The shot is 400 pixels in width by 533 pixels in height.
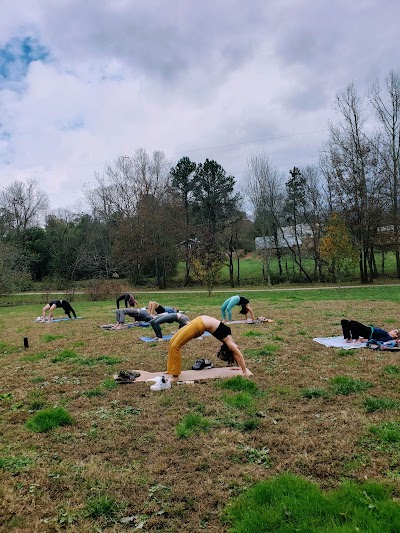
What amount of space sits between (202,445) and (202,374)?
271cm

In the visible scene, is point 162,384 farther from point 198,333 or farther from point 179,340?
point 198,333

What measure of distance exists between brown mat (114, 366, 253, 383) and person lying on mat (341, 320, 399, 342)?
3.31 meters

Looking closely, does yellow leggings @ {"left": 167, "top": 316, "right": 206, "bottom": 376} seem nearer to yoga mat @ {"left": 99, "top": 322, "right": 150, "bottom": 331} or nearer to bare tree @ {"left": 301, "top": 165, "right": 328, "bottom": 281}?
yoga mat @ {"left": 99, "top": 322, "right": 150, "bottom": 331}

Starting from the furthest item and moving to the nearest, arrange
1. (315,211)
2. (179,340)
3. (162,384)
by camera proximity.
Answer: (315,211)
(179,340)
(162,384)

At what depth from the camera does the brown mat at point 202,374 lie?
6.83m

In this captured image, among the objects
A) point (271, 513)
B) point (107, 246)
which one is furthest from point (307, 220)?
point (271, 513)

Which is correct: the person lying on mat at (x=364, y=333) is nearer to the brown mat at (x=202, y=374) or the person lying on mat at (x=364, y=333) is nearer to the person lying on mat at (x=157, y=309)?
the brown mat at (x=202, y=374)

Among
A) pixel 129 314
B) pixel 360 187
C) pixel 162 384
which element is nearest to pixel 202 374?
pixel 162 384

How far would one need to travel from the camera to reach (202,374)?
704 centimetres

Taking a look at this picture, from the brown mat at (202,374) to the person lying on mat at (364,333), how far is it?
Answer: 3313mm

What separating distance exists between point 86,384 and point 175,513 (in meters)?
4.04

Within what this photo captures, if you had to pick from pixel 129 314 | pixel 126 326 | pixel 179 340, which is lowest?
pixel 126 326

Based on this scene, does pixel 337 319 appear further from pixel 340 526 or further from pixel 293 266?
pixel 293 266

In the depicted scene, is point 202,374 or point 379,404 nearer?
point 379,404
